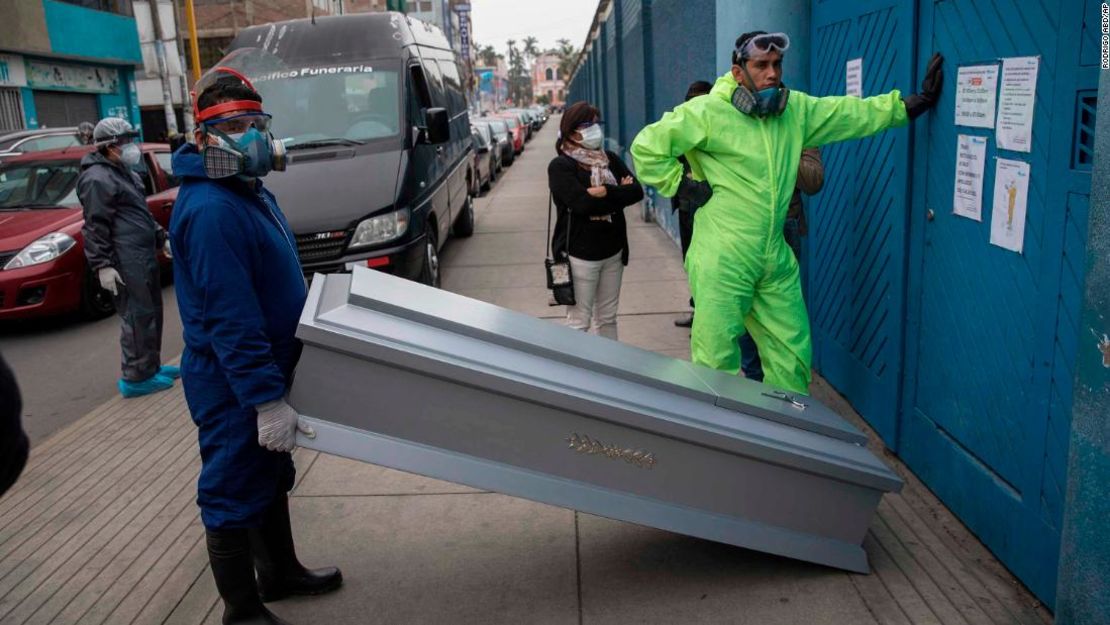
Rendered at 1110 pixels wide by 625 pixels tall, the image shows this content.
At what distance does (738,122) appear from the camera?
13.3 ft

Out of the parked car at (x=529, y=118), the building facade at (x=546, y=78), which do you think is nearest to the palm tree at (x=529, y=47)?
the building facade at (x=546, y=78)

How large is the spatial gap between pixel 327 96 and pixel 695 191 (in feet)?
18.3

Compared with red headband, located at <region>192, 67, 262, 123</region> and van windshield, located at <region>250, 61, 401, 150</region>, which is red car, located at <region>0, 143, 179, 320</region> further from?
red headband, located at <region>192, 67, 262, 123</region>

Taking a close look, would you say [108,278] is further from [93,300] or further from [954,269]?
[954,269]

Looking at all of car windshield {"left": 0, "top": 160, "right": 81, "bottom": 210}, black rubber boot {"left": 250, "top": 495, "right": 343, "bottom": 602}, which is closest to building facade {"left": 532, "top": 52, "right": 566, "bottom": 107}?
car windshield {"left": 0, "top": 160, "right": 81, "bottom": 210}

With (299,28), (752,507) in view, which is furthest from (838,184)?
(299,28)

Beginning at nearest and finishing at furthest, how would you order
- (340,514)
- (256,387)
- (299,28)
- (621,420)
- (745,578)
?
1. (256,387)
2. (621,420)
3. (745,578)
4. (340,514)
5. (299,28)

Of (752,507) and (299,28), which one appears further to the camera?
(299,28)

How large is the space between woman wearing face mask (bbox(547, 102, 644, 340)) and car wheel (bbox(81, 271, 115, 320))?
5173 millimetres

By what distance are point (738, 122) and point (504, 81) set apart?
142 metres

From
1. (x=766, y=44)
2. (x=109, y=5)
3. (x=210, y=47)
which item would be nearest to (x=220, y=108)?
(x=766, y=44)

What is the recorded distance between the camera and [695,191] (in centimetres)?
416

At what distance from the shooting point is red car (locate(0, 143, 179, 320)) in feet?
27.1

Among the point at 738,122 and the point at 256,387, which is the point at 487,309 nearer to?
the point at 256,387
